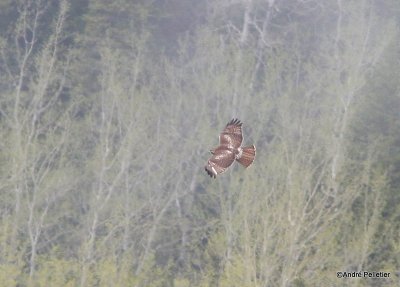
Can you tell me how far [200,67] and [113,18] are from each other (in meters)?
3.71

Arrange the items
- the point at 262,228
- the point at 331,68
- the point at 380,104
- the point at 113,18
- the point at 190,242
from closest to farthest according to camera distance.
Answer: the point at 262,228 < the point at 380,104 < the point at 190,242 < the point at 331,68 < the point at 113,18

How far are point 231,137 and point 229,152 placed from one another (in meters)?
0.18

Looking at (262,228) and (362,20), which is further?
(362,20)

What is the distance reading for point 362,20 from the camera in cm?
3175

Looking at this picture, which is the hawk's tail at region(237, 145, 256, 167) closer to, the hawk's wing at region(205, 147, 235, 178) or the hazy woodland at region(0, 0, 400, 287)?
the hawk's wing at region(205, 147, 235, 178)

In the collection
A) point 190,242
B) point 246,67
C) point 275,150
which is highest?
point 246,67

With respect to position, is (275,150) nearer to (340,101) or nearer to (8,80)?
(340,101)

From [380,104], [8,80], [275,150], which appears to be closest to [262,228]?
[380,104]

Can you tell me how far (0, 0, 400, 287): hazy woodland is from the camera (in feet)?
70.9

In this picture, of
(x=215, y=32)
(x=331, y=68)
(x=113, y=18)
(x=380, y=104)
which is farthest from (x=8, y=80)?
(x=380, y=104)

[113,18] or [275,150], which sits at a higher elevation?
[113,18]

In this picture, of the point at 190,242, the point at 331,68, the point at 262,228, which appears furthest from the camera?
the point at 331,68

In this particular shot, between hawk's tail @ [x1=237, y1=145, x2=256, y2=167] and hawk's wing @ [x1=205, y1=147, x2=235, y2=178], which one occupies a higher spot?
hawk's tail @ [x1=237, y1=145, x2=256, y2=167]

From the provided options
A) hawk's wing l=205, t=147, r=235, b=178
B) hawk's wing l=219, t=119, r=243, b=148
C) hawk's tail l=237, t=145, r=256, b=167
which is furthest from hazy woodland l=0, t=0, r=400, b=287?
hawk's tail l=237, t=145, r=256, b=167
